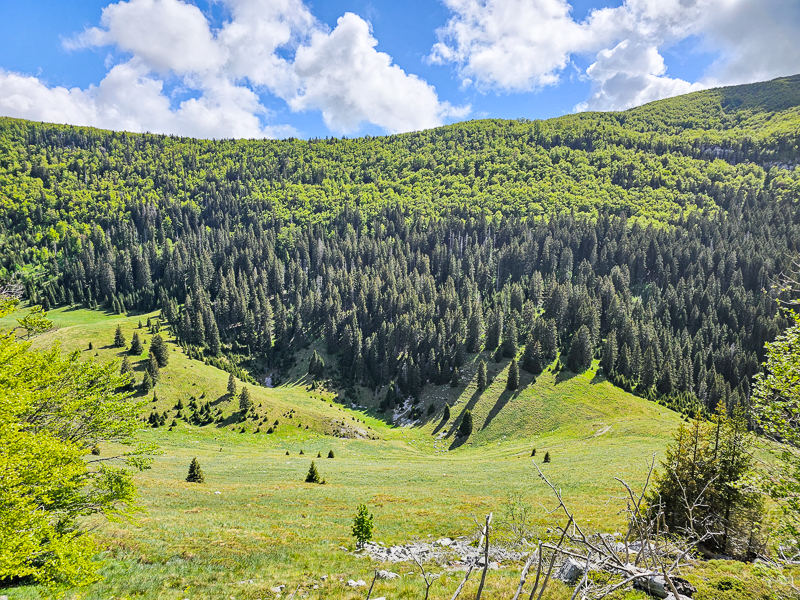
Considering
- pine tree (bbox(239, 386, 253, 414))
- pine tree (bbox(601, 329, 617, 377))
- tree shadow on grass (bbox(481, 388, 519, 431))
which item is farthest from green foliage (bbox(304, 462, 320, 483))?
pine tree (bbox(601, 329, 617, 377))

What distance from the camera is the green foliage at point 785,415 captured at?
38.2 feet

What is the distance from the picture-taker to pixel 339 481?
4109 cm

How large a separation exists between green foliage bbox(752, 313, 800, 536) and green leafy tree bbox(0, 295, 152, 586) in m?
21.7

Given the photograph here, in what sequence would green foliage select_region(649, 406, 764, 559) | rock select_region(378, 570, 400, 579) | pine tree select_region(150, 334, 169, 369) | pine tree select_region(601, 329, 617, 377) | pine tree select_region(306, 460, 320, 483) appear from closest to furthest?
rock select_region(378, 570, 400, 579) → green foliage select_region(649, 406, 764, 559) → pine tree select_region(306, 460, 320, 483) → pine tree select_region(150, 334, 169, 369) → pine tree select_region(601, 329, 617, 377)

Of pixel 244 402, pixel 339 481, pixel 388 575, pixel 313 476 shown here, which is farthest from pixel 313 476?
pixel 244 402

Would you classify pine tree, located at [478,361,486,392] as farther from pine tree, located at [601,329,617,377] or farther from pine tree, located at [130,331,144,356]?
pine tree, located at [130,331,144,356]

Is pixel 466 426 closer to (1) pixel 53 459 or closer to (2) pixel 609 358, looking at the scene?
(2) pixel 609 358

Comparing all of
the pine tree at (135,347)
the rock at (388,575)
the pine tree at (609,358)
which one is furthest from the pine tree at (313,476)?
the pine tree at (609,358)

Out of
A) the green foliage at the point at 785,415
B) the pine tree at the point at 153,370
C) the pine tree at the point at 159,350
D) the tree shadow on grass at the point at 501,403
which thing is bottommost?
the tree shadow on grass at the point at 501,403

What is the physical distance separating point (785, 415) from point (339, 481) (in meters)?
38.3

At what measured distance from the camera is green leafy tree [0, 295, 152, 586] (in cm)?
1174

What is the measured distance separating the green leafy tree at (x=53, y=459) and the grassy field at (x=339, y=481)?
59.1 inches

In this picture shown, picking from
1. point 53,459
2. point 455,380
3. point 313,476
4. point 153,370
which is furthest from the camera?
point 455,380

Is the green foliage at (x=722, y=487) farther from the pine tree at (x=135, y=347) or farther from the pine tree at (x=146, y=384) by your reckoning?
the pine tree at (x=135, y=347)
